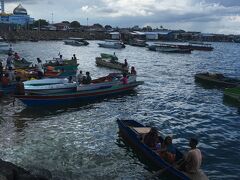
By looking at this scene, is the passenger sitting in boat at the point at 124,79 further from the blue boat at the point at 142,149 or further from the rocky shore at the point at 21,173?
the rocky shore at the point at 21,173

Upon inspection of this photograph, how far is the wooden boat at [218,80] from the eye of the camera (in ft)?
136

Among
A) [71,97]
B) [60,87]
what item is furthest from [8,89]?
[71,97]

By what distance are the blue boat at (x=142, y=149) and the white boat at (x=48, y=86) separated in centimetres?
907

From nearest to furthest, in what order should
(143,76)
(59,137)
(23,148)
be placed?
(23,148), (59,137), (143,76)

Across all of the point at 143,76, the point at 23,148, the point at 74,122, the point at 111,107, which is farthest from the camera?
the point at 143,76

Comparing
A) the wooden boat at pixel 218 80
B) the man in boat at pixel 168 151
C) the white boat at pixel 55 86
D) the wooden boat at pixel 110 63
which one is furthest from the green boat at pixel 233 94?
the wooden boat at pixel 110 63

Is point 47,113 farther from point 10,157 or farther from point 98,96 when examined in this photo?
point 10,157

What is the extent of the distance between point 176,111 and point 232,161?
10678 mm

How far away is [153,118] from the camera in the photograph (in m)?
27.5

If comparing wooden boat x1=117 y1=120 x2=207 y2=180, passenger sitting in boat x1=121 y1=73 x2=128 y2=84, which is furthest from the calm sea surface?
passenger sitting in boat x1=121 y1=73 x2=128 y2=84

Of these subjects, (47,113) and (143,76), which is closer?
(47,113)

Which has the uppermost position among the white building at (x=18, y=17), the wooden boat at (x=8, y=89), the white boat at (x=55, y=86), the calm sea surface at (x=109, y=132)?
the white building at (x=18, y=17)

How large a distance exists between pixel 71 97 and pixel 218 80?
19495 millimetres

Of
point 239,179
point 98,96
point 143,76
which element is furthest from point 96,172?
point 143,76
